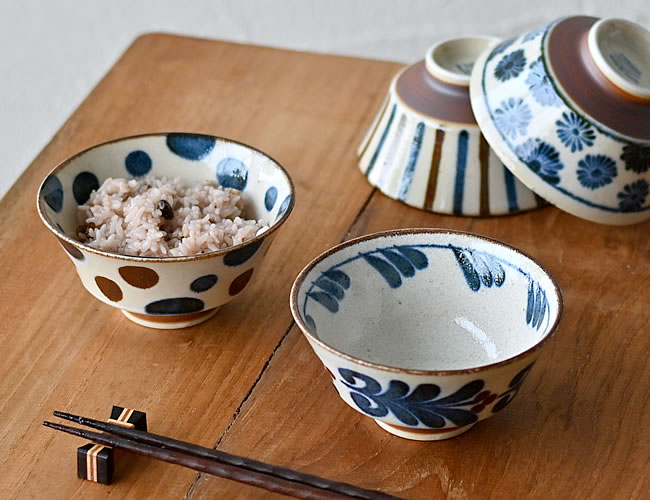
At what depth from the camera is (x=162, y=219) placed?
1077mm

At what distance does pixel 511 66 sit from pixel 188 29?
174cm

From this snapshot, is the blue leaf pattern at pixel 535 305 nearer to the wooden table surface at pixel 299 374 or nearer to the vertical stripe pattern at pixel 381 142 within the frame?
the wooden table surface at pixel 299 374

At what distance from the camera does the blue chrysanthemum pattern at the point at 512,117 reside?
1.22 metres

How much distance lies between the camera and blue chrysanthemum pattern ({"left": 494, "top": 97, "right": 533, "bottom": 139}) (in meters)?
1.22

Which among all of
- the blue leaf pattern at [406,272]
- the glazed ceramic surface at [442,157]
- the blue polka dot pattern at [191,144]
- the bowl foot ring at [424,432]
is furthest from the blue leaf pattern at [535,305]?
the blue polka dot pattern at [191,144]

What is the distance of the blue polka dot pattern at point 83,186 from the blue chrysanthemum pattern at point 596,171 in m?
0.62

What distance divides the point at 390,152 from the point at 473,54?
229 mm

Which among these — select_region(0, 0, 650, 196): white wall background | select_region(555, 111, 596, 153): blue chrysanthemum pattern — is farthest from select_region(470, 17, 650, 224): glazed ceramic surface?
select_region(0, 0, 650, 196): white wall background

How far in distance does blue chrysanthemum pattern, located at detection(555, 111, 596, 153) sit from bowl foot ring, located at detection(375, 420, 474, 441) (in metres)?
0.44

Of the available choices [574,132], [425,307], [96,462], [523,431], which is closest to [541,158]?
[574,132]

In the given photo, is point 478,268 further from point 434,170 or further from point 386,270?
point 434,170

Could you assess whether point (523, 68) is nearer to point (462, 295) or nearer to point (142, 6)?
point (462, 295)

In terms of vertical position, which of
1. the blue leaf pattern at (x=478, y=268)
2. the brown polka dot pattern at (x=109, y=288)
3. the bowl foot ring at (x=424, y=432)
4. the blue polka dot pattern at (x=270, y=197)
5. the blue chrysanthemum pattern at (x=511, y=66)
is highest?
the brown polka dot pattern at (x=109, y=288)

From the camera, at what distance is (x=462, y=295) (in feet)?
3.37
